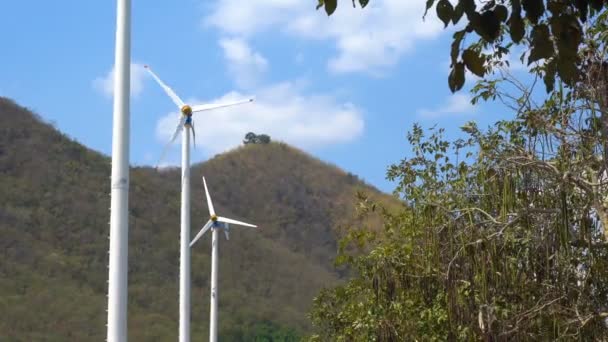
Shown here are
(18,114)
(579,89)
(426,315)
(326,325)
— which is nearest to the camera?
(579,89)

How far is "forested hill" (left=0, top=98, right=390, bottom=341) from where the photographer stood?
2115 inches

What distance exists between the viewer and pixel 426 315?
13.7m

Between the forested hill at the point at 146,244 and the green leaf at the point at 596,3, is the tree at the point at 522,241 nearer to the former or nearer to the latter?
the green leaf at the point at 596,3

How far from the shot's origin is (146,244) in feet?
211

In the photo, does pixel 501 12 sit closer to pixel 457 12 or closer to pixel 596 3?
pixel 457 12

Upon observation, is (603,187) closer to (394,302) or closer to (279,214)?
(394,302)

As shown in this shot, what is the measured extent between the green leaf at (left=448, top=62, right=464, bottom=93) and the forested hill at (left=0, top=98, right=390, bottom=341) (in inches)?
1811

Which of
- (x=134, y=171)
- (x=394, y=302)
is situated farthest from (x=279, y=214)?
(x=394, y=302)

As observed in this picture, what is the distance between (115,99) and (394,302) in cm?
574

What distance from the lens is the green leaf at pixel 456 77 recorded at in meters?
5.02

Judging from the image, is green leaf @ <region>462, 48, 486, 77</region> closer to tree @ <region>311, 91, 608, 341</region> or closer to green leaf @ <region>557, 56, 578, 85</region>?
green leaf @ <region>557, 56, 578, 85</region>

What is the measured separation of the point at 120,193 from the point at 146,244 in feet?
183

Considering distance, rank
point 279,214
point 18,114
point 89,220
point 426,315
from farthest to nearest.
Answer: point 279,214, point 18,114, point 89,220, point 426,315

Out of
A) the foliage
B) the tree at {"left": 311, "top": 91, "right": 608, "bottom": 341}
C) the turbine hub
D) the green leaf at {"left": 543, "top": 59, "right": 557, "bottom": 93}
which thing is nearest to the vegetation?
the tree at {"left": 311, "top": 91, "right": 608, "bottom": 341}
